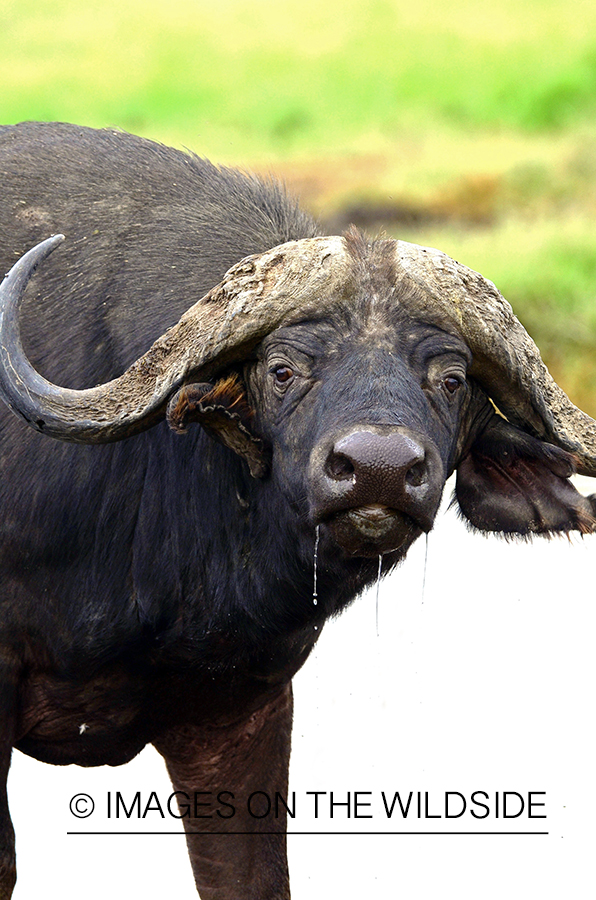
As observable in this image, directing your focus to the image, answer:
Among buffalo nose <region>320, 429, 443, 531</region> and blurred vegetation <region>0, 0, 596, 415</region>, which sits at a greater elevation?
blurred vegetation <region>0, 0, 596, 415</region>

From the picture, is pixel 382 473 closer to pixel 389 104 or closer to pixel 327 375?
pixel 327 375

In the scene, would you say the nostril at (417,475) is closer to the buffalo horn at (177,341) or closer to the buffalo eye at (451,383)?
the buffalo eye at (451,383)

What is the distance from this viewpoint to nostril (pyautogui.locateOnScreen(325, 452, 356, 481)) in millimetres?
3408

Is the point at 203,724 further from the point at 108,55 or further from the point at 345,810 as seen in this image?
the point at 108,55

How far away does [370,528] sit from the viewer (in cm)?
350

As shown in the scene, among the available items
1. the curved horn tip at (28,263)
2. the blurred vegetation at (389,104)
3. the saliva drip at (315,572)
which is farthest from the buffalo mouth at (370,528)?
the blurred vegetation at (389,104)

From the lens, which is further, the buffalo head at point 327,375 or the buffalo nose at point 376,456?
the buffalo head at point 327,375

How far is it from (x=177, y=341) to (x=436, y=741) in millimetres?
3607

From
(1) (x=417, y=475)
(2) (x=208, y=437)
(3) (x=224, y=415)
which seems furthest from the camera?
(2) (x=208, y=437)

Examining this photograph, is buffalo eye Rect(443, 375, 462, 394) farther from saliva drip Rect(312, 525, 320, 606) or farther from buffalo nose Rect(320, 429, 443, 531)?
saliva drip Rect(312, 525, 320, 606)

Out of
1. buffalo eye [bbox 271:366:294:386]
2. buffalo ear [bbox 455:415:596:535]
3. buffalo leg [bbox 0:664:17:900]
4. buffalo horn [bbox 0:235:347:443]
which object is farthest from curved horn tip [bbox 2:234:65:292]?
buffalo ear [bbox 455:415:596:535]

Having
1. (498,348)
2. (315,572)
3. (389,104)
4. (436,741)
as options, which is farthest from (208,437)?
(389,104)

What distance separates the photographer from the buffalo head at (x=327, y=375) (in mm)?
3539

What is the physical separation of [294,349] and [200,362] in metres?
0.24
